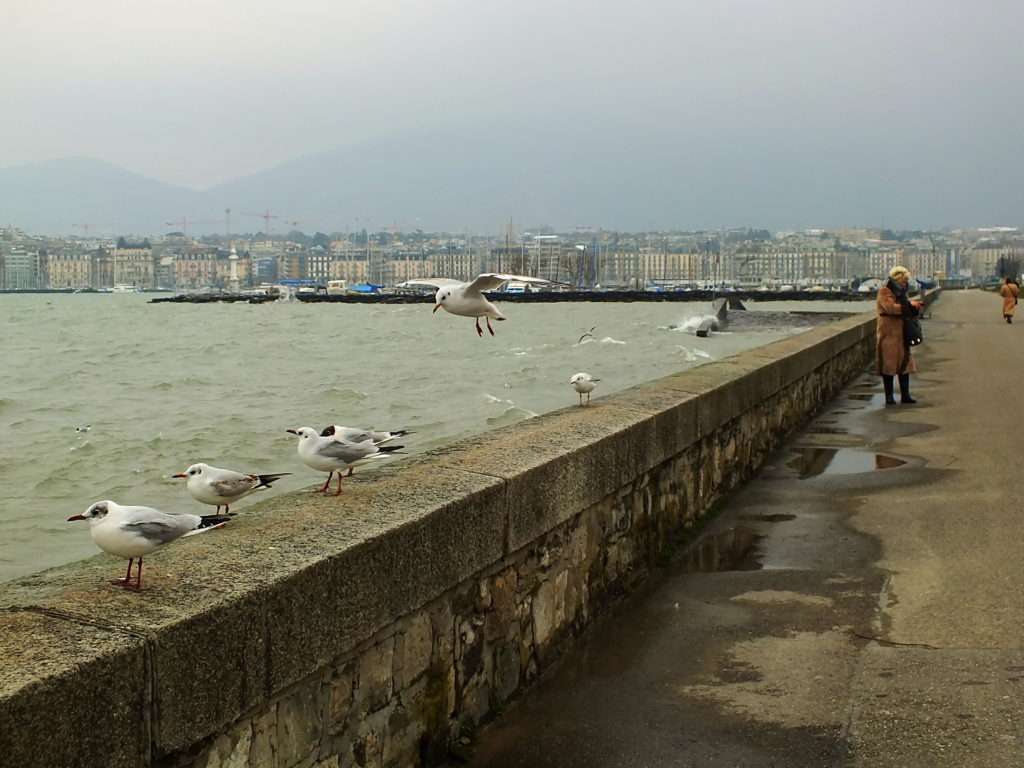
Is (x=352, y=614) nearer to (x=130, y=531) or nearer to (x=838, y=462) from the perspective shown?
(x=130, y=531)

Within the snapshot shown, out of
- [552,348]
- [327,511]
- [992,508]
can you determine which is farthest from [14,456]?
[552,348]

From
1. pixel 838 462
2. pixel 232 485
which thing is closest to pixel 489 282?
pixel 232 485

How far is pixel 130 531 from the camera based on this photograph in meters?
3.47

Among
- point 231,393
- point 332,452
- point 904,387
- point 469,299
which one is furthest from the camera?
point 231,393

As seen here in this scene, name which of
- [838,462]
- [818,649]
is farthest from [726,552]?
[838,462]

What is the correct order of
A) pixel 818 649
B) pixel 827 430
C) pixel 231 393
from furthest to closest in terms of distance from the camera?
pixel 231 393
pixel 827 430
pixel 818 649

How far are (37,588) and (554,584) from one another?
8.16 ft

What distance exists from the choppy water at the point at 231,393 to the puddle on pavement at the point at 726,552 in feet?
25.1

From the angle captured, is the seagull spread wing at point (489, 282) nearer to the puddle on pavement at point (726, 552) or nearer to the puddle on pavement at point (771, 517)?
the puddle on pavement at point (726, 552)

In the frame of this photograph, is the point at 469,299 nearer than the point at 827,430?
Yes

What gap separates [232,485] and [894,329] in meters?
11.9

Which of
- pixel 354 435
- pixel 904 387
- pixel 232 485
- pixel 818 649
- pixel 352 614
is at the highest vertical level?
pixel 354 435

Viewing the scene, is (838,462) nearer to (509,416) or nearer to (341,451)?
(341,451)

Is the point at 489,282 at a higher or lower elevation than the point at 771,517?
higher
